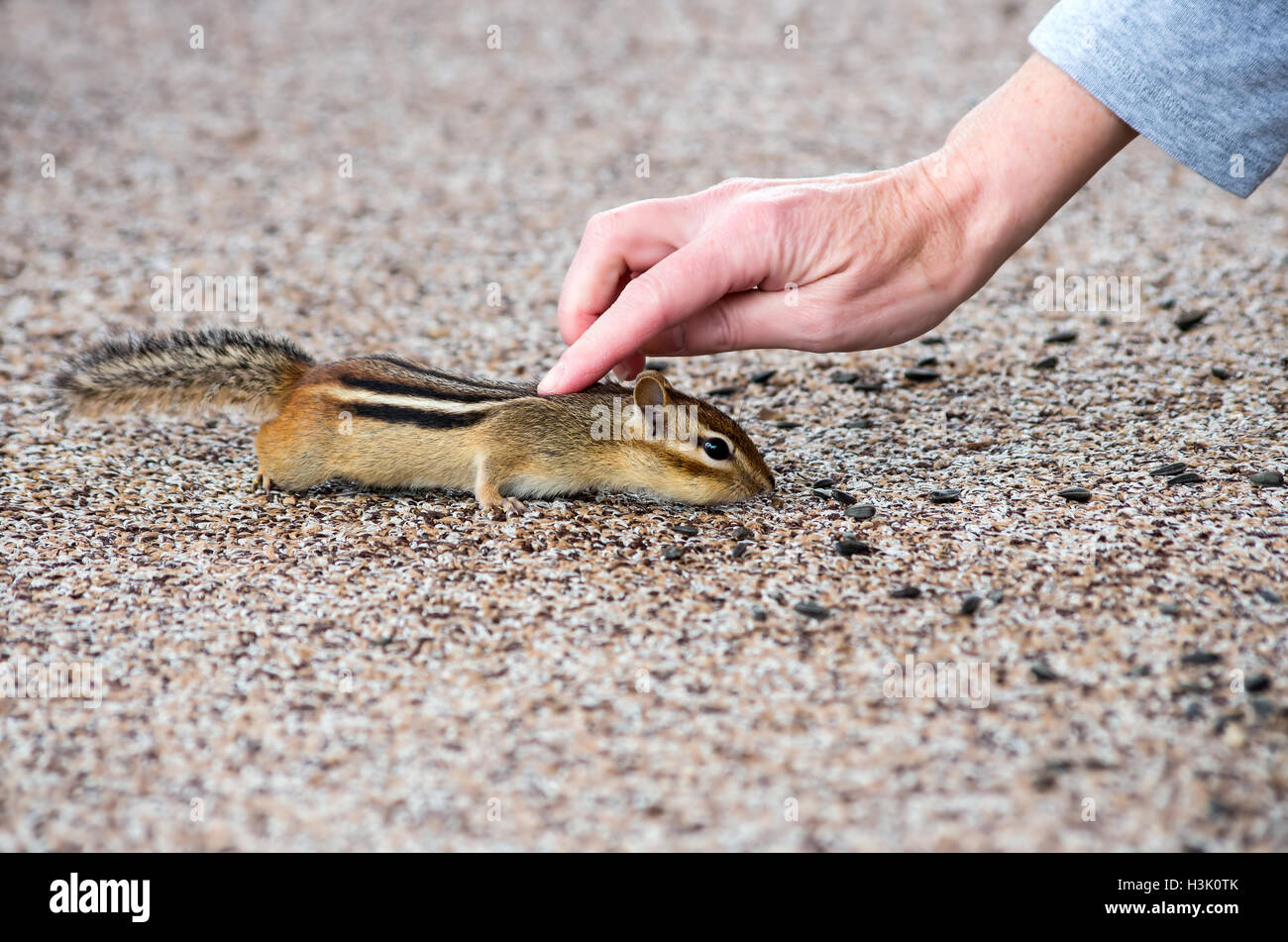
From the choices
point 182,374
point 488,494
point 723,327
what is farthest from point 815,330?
point 182,374

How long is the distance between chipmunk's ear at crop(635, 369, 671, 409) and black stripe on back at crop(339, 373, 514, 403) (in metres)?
0.45

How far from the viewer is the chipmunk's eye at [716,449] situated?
11.8 ft

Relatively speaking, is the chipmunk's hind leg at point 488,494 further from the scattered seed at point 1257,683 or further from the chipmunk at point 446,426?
the scattered seed at point 1257,683

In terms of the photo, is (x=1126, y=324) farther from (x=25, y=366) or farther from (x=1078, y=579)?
(x=25, y=366)

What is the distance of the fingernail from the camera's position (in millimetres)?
3332

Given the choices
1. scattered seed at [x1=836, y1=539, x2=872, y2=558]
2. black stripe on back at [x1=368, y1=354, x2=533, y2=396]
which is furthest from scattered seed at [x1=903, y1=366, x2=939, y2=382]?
black stripe on back at [x1=368, y1=354, x2=533, y2=396]

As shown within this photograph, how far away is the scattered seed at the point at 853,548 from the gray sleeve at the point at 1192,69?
1314 millimetres

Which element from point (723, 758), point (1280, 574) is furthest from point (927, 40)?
point (723, 758)

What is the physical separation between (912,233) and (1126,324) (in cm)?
210

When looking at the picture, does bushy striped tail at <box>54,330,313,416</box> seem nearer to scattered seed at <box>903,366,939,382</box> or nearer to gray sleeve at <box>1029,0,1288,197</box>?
scattered seed at <box>903,366,939,382</box>

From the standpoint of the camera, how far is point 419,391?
12.3 feet

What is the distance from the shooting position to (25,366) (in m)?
4.80

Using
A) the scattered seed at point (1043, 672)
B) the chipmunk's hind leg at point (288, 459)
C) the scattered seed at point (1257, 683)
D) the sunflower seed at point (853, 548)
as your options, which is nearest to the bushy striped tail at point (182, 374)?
the chipmunk's hind leg at point (288, 459)

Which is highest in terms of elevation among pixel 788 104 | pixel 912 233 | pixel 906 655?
pixel 788 104
